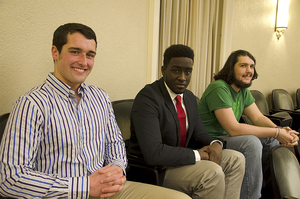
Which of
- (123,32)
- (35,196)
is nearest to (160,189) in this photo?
(35,196)

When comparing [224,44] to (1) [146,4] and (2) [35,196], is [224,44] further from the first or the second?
(2) [35,196]

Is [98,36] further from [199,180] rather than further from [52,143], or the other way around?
[199,180]

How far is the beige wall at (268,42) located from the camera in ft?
12.7

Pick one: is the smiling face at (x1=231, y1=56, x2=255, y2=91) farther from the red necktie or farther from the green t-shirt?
the red necktie

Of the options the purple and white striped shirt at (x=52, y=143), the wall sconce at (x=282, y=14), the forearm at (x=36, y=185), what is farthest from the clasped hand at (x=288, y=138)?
the wall sconce at (x=282, y=14)

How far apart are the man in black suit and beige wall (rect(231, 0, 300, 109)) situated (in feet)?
7.73

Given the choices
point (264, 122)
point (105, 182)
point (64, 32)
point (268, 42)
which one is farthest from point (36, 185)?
point (268, 42)

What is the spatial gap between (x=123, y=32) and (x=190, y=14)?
1132 mm

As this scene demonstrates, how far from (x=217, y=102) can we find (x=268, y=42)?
2999mm

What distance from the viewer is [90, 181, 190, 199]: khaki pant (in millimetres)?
1229

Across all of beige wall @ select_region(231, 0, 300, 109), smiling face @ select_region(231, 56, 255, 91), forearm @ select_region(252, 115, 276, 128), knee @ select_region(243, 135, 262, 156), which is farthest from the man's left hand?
beige wall @ select_region(231, 0, 300, 109)

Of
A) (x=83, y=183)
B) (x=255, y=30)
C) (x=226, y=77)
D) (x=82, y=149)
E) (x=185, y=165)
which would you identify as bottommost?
(x=185, y=165)

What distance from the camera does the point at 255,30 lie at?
13.6 feet

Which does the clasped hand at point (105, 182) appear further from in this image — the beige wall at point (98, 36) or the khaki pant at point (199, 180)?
the beige wall at point (98, 36)
